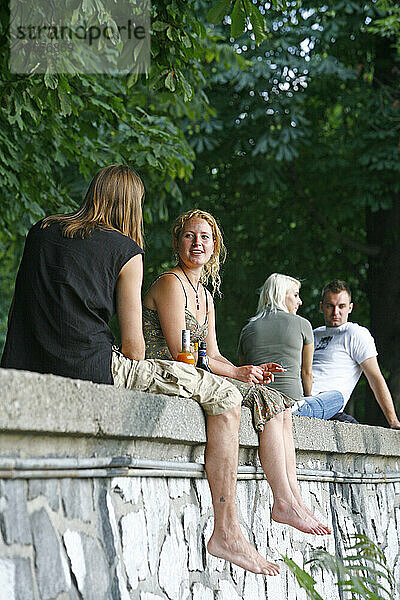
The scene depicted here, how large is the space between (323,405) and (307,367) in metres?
0.29

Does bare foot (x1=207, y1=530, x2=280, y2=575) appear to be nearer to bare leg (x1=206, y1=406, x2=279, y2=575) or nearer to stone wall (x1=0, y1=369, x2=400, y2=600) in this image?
bare leg (x1=206, y1=406, x2=279, y2=575)

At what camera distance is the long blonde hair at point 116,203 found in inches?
144

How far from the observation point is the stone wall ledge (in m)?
2.43

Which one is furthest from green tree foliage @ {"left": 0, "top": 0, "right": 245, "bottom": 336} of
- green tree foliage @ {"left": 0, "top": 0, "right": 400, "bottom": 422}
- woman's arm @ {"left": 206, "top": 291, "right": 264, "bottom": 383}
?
woman's arm @ {"left": 206, "top": 291, "right": 264, "bottom": 383}

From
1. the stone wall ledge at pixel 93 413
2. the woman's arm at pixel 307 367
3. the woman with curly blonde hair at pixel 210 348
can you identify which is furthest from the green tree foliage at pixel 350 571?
the woman's arm at pixel 307 367

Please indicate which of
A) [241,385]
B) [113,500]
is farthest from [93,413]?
[241,385]

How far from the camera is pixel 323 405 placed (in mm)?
6156

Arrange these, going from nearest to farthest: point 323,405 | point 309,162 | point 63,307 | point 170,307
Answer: point 63,307 → point 170,307 → point 323,405 → point 309,162

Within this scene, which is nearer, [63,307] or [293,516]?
[63,307]

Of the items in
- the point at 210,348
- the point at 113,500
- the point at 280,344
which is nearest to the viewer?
the point at 113,500

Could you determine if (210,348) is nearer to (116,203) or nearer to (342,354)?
(116,203)

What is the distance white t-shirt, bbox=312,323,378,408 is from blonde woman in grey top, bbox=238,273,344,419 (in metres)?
0.87

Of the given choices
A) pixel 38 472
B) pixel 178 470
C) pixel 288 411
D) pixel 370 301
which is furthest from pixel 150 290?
pixel 370 301

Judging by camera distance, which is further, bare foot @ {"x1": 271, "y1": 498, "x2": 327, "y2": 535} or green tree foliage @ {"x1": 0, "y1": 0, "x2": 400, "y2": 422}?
green tree foliage @ {"x1": 0, "y1": 0, "x2": 400, "y2": 422}
